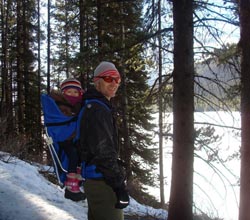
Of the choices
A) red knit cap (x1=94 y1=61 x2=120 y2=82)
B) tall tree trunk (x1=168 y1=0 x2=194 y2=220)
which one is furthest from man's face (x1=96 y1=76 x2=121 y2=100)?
tall tree trunk (x1=168 y1=0 x2=194 y2=220)

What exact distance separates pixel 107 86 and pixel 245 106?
4938 mm

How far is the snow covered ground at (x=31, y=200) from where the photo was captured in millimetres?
5078

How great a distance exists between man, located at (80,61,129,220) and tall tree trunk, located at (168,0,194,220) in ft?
14.6

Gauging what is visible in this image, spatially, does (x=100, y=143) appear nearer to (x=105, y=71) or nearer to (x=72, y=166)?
(x=72, y=166)

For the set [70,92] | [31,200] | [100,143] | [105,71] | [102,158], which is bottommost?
[31,200]

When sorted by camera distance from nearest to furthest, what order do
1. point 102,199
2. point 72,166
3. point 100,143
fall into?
1. point 100,143
2. point 102,199
3. point 72,166

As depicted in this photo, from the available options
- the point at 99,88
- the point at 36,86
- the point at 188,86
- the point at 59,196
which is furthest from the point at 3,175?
the point at 36,86

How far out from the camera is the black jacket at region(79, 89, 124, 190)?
9.14ft

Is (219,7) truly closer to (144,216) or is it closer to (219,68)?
(219,68)

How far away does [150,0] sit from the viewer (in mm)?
7789

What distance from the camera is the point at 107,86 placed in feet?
10.2

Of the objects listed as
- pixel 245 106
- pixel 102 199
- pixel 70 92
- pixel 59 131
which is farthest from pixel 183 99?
pixel 102 199

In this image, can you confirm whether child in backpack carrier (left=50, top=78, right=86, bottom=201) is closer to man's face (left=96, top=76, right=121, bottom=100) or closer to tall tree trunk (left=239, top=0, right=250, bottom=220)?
man's face (left=96, top=76, right=121, bottom=100)

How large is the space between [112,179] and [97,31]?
13728 millimetres
